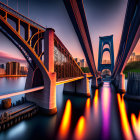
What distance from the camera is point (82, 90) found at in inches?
→ 952

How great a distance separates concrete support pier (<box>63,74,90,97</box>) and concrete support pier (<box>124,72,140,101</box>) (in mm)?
11116

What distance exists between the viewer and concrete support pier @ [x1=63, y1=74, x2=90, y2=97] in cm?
2367

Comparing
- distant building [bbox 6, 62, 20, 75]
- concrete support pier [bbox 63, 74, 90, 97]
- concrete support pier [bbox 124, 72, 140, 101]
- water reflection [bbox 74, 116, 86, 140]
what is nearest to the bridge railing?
concrete support pier [bbox 63, 74, 90, 97]

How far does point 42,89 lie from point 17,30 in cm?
898

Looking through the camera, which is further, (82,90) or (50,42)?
(82,90)

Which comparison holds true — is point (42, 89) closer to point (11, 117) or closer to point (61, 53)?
point (11, 117)

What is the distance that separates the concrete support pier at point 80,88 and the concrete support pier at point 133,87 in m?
11.1

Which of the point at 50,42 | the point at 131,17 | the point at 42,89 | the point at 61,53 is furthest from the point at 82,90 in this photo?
the point at 131,17

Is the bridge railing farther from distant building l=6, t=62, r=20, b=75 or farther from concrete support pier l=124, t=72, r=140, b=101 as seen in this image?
A: distant building l=6, t=62, r=20, b=75

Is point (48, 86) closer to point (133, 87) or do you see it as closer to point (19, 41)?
point (19, 41)

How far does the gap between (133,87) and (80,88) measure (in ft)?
46.1

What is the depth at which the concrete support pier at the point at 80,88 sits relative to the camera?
23672 millimetres

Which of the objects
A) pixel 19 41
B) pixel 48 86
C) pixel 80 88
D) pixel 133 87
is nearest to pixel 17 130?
pixel 48 86

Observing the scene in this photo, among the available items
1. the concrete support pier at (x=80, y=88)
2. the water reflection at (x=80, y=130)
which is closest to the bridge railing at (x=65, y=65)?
the concrete support pier at (x=80, y=88)
